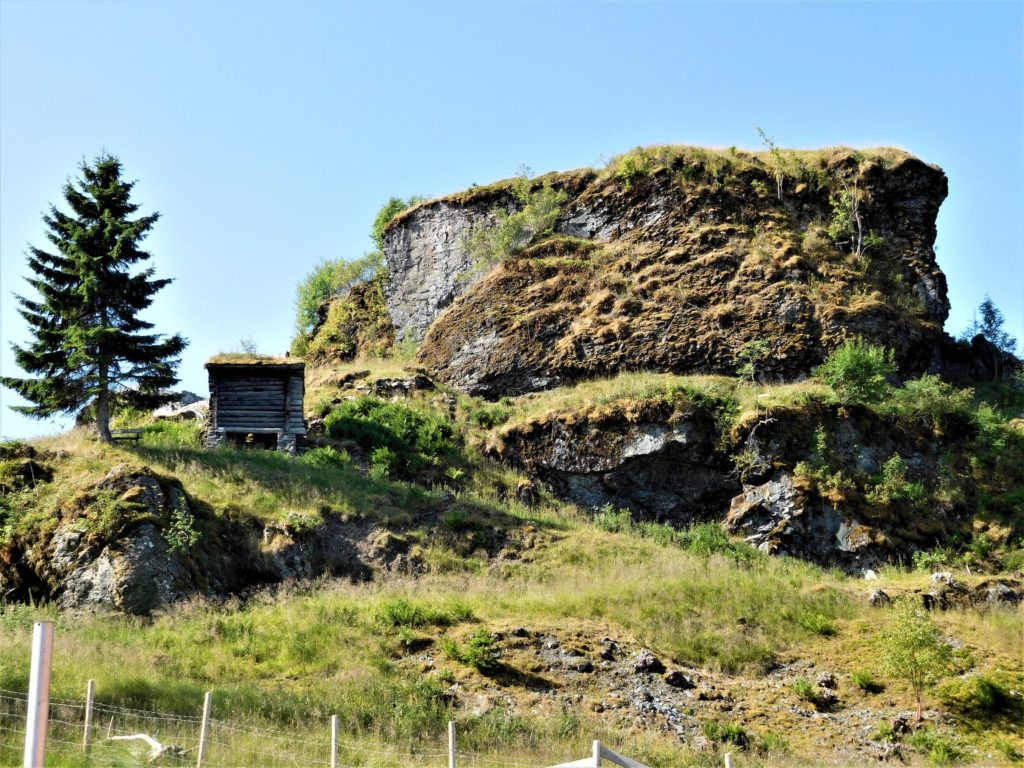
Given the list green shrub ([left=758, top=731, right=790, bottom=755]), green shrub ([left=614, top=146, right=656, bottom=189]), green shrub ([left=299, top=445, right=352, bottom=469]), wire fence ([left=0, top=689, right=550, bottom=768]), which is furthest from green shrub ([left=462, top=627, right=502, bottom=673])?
green shrub ([left=614, top=146, right=656, bottom=189])

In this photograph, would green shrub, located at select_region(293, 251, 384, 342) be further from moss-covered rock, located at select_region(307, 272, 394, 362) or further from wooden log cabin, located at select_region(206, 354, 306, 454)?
wooden log cabin, located at select_region(206, 354, 306, 454)

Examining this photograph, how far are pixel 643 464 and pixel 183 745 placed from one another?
19.9 metres

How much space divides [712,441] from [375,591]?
44.4 feet

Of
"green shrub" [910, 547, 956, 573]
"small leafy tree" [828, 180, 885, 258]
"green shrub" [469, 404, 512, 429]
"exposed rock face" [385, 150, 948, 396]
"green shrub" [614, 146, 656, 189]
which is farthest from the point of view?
"green shrub" [614, 146, 656, 189]

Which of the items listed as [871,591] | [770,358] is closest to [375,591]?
[871,591]

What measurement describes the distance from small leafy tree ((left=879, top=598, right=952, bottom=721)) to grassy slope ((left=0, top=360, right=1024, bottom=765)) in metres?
0.48

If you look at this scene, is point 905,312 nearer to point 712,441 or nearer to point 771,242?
point 771,242

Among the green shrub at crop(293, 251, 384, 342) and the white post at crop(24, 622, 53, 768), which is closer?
the white post at crop(24, 622, 53, 768)

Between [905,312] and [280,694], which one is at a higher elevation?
[905,312]

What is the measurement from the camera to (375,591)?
22141mm

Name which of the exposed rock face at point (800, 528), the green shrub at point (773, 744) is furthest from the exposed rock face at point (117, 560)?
the exposed rock face at point (800, 528)

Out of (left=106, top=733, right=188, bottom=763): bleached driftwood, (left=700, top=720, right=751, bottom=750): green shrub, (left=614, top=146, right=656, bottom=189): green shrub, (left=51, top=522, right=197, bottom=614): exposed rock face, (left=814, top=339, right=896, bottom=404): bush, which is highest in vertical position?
(left=614, top=146, right=656, bottom=189): green shrub

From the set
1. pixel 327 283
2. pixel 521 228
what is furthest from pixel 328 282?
pixel 521 228

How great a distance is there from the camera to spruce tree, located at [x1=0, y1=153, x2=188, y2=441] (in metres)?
26.9
